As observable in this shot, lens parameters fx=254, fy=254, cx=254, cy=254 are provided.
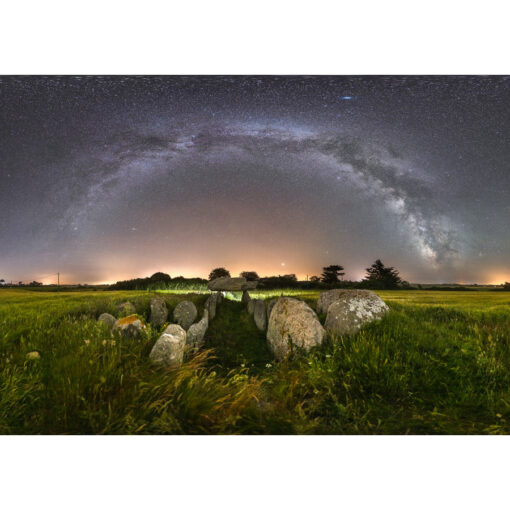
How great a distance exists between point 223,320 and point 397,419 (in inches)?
117

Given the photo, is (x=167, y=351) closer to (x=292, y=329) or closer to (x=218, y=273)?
(x=292, y=329)

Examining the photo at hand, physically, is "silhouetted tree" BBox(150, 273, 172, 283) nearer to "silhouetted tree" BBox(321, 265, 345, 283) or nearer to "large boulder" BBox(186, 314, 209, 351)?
"large boulder" BBox(186, 314, 209, 351)

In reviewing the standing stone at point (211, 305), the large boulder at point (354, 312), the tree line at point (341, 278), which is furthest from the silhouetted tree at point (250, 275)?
the large boulder at point (354, 312)

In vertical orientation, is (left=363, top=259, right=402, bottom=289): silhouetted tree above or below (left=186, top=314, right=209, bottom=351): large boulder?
above

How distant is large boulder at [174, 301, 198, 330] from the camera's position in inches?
162

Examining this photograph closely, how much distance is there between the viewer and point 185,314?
4.20 meters

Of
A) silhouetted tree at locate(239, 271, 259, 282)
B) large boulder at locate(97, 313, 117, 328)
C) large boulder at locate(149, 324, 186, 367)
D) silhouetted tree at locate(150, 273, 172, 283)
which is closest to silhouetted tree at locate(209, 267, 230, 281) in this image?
silhouetted tree at locate(239, 271, 259, 282)

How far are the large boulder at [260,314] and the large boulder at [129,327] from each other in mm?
1961

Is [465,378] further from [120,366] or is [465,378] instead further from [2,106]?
[2,106]

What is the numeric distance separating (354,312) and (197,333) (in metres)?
2.32

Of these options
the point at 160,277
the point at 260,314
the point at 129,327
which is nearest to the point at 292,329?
the point at 260,314

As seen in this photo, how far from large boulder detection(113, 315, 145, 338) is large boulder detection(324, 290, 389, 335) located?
8.25ft

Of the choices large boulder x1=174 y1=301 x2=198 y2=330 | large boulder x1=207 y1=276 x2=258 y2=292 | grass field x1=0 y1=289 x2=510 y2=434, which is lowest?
grass field x1=0 y1=289 x2=510 y2=434

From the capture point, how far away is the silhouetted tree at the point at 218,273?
4.65m
